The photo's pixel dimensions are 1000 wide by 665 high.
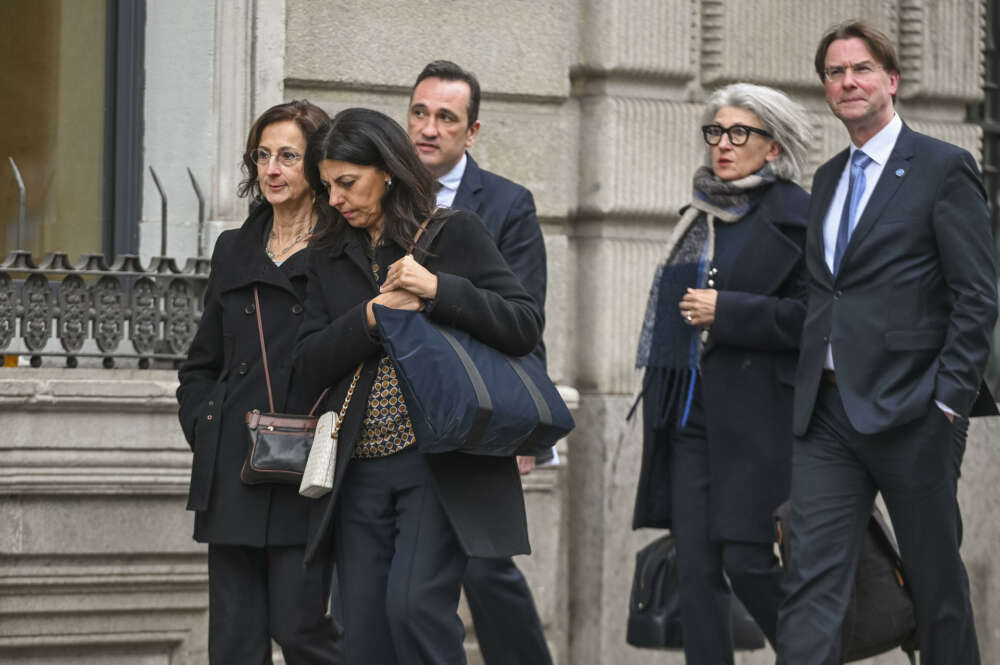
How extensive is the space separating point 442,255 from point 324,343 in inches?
14.8

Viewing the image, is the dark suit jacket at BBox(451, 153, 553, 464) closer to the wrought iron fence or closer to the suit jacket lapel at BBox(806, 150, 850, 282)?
the suit jacket lapel at BBox(806, 150, 850, 282)

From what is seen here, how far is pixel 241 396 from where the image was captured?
5070 millimetres

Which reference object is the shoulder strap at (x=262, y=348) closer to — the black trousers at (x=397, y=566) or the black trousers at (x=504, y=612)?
the black trousers at (x=397, y=566)

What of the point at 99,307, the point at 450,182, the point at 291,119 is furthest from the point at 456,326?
the point at 99,307

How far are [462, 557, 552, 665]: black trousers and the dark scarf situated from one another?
27.9 inches

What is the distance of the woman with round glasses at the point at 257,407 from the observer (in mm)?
5008

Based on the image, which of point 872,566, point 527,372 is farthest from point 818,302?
point 527,372

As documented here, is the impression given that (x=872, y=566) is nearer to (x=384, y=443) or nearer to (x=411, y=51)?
(x=384, y=443)

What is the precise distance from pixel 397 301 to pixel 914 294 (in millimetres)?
1667

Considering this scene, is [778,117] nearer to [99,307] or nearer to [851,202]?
[851,202]

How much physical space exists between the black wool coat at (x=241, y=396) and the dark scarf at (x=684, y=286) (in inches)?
60.8

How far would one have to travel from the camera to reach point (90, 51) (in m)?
6.98

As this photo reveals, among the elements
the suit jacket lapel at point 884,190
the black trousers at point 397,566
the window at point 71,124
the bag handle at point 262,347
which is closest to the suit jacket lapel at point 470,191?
the bag handle at point 262,347

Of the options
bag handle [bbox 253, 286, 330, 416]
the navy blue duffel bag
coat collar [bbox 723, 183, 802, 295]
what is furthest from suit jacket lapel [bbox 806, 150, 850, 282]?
bag handle [bbox 253, 286, 330, 416]
